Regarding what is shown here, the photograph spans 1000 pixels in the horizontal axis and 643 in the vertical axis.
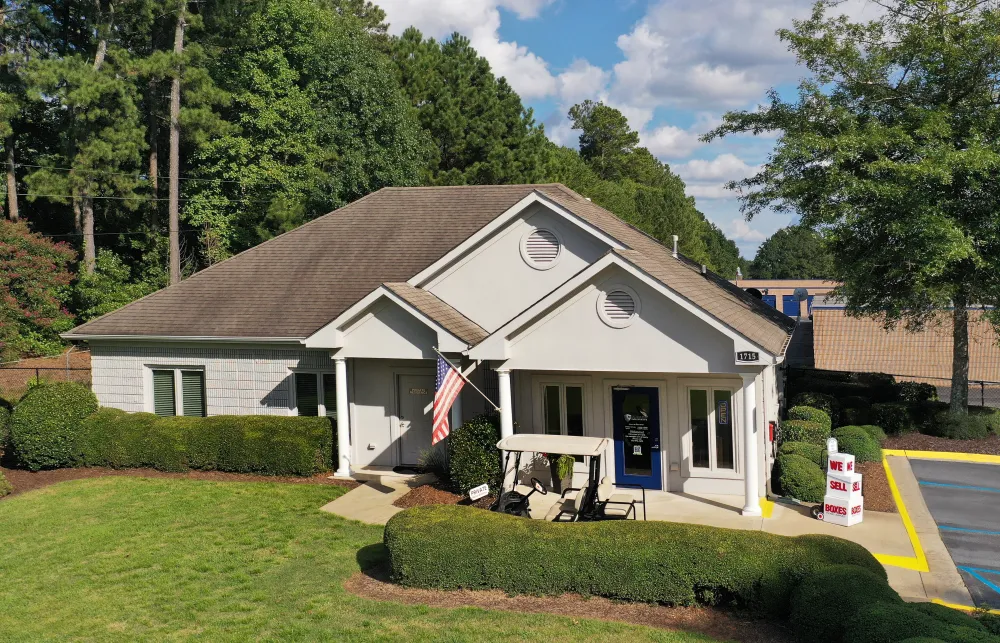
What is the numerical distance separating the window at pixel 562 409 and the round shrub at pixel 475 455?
4.86ft

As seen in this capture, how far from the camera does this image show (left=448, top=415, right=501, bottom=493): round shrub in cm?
1691

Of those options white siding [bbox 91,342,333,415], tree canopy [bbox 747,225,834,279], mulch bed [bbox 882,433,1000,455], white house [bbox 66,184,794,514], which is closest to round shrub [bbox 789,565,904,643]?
white house [bbox 66,184,794,514]

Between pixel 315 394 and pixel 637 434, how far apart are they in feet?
27.6

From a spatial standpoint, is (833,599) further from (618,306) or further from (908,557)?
(618,306)

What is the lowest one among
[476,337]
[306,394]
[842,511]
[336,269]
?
[842,511]

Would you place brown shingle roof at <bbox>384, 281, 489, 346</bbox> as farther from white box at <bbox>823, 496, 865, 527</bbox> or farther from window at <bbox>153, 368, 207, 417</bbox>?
white box at <bbox>823, 496, 865, 527</bbox>

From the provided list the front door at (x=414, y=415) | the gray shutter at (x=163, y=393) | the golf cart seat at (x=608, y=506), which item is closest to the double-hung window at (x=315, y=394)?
the front door at (x=414, y=415)

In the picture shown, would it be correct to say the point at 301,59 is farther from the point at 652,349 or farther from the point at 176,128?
the point at 652,349

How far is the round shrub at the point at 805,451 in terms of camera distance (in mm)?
18062

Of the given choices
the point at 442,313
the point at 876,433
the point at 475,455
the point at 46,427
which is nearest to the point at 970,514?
the point at 876,433

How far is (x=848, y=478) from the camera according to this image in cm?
1500

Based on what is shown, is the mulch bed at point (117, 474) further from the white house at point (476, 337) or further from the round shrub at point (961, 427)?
the round shrub at point (961, 427)

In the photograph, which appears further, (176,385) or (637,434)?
(176,385)

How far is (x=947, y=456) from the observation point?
21.7m
